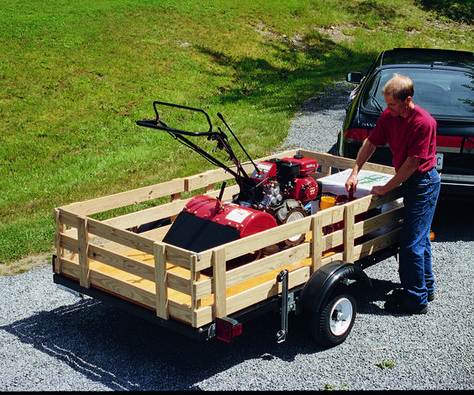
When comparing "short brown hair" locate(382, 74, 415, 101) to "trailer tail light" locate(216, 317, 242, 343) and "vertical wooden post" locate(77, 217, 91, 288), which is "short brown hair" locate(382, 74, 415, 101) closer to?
"trailer tail light" locate(216, 317, 242, 343)

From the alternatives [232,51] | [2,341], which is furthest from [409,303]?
[232,51]

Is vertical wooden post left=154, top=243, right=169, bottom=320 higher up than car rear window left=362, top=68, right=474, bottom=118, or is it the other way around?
car rear window left=362, top=68, right=474, bottom=118

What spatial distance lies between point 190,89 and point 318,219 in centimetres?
1132

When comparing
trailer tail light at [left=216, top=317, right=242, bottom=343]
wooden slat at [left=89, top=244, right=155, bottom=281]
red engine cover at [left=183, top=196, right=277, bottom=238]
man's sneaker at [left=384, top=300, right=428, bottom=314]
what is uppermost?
red engine cover at [left=183, top=196, right=277, bottom=238]

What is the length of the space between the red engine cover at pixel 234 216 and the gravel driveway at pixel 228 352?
2.97 ft

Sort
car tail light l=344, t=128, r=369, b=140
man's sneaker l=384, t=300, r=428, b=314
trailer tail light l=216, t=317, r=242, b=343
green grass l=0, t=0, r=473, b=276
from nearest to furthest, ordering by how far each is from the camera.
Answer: trailer tail light l=216, t=317, r=242, b=343 < man's sneaker l=384, t=300, r=428, b=314 < car tail light l=344, t=128, r=369, b=140 < green grass l=0, t=0, r=473, b=276

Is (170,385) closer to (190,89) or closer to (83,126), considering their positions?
(83,126)

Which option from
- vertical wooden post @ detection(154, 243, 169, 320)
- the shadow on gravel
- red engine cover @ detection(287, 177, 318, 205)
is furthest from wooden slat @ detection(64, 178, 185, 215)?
vertical wooden post @ detection(154, 243, 169, 320)

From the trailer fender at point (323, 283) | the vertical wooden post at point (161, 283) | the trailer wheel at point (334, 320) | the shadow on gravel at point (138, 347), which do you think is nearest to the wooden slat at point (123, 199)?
the shadow on gravel at point (138, 347)

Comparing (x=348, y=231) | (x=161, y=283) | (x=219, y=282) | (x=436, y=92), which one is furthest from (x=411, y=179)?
(x=436, y=92)

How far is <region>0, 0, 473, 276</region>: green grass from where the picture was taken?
31.5 ft

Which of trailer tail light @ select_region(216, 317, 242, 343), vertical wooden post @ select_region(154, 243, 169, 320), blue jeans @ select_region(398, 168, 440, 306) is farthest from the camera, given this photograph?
blue jeans @ select_region(398, 168, 440, 306)

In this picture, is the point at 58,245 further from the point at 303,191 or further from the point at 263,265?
the point at 303,191

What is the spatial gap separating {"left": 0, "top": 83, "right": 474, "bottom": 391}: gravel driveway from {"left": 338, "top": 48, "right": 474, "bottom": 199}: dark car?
1319mm
